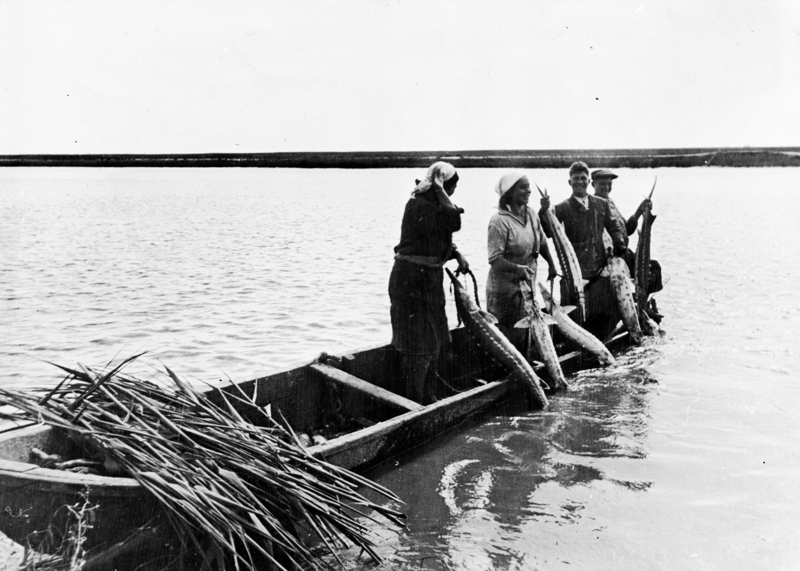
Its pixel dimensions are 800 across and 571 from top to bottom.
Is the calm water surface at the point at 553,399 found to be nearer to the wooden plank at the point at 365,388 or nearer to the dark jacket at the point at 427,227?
the wooden plank at the point at 365,388

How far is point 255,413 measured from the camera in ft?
15.1

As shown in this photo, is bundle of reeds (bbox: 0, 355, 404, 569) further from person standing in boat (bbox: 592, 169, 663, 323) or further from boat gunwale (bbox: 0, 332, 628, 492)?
person standing in boat (bbox: 592, 169, 663, 323)

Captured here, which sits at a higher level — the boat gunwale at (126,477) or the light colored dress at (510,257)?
the light colored dress at (510,257)

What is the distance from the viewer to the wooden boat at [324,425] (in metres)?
2.88

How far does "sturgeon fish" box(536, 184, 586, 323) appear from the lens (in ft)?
23.9

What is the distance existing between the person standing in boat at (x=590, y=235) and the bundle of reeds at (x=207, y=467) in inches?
184

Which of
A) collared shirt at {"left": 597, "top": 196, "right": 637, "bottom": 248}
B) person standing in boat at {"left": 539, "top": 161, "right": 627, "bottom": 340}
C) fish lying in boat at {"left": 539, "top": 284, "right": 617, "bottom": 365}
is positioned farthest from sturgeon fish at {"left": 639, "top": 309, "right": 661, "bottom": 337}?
fish lying in boat at {"left": 539, "top": 284, "right": 617, "bottom": 365}

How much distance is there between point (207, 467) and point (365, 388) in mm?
2001

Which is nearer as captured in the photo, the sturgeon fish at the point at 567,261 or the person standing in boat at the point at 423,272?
the person standing in boat at the point at 423,272

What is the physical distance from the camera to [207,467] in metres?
3.24

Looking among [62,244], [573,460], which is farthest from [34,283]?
[573,460]

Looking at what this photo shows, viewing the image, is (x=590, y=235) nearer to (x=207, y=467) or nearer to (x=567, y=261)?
(x=567, y=261)

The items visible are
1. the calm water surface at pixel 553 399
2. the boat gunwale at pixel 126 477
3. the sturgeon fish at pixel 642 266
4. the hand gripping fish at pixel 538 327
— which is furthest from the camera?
the sturgeon fish at pixel 642 266

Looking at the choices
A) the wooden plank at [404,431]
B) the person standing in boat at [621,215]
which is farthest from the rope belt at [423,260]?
the person standing in boat at [621,215]
